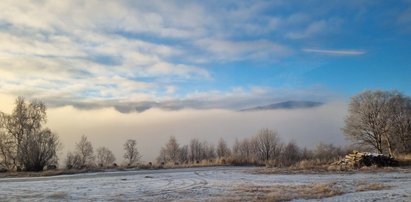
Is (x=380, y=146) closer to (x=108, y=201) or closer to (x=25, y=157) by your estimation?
(x=25, y=157)

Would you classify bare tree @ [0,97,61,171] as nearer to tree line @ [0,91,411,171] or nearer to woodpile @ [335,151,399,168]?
tree line @ [0,91,411,171]

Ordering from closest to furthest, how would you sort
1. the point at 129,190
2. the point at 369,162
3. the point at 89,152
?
the point at 129,190
the point at 369,162
the point at 89,152

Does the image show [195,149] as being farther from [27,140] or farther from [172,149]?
[27,140]

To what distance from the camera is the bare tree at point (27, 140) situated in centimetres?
4484

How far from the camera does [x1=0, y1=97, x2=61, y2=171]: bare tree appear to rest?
4484 centimetres

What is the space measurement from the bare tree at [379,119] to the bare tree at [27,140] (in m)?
52.9

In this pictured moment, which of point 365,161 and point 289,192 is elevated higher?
point 365,161

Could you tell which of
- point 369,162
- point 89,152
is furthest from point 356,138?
point 89,152

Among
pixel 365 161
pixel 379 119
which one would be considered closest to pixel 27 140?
pixel 365 161

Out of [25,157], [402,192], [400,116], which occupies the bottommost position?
[402,192]

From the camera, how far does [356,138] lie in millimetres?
78000

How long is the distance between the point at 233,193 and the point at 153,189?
Result: 4.33 meters

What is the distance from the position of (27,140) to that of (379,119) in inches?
2274

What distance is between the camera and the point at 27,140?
47.9 meters
